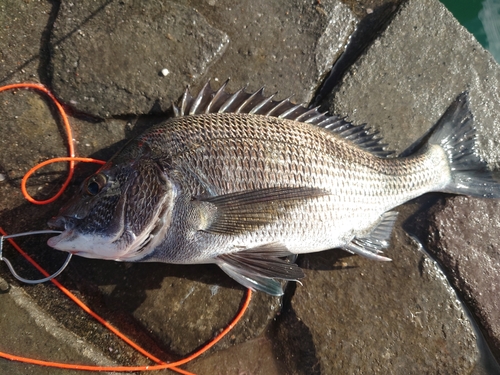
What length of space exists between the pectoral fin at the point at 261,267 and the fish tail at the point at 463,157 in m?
1.34

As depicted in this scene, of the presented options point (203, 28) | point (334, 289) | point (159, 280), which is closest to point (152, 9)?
point (203, 28)

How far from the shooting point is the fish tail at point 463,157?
7.70 ft

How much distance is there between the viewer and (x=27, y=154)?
220 cm

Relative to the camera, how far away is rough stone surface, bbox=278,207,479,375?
2229 mm

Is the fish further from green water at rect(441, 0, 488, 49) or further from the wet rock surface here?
green water at rect(441, 0, 488, 49)

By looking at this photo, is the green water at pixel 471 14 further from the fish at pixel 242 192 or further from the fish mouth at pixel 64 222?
the fish mouth at pixel 64 222

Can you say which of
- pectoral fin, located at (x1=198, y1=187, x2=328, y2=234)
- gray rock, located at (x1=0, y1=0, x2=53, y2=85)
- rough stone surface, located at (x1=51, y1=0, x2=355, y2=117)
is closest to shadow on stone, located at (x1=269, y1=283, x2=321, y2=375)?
pectoral fin, located at (x1=198, y1=187, x2=328, y2=234)

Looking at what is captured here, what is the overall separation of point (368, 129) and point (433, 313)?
1.36 meters

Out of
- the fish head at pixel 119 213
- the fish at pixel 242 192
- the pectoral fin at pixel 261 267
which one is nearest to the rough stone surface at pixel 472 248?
the fish at pixel 242 192

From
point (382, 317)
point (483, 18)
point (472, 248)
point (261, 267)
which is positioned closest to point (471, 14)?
point (483, 18)

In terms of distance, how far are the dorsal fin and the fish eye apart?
605 mm

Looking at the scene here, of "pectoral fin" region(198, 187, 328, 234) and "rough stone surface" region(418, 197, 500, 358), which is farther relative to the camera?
"rough stone surface" region(418, 197, 500, 358)

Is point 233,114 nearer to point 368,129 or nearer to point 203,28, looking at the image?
point 203,28

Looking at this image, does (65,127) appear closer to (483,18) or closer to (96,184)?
(96,184)
